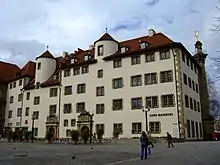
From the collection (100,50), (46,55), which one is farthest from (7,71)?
(100,50)

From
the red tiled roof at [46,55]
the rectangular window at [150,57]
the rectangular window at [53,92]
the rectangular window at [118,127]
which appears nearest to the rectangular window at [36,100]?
the rectangular window at [53,92]

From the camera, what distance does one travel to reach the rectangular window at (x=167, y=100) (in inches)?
1521

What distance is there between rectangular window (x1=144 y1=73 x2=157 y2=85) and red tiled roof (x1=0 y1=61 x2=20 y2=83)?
39223mm

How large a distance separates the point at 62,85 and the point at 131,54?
1513cm

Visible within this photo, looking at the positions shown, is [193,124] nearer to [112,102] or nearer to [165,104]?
[165,104]

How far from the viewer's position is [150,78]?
41.2 m

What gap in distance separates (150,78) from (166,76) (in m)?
2.39

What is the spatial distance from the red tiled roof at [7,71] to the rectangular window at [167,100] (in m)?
42.4

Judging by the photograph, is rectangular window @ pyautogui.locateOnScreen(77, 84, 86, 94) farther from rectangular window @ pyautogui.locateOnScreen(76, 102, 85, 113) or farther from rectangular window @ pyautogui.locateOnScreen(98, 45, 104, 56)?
rectangular window @ pyautogui.locateOnScreen(98, 45, 104, 56)

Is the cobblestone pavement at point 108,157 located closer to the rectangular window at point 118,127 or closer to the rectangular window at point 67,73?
the rectangular window at point 118,127

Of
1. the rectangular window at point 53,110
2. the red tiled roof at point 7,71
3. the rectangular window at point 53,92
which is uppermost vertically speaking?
the red tiled roof at point 7,71

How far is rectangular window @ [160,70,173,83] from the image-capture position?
39534 millimetres

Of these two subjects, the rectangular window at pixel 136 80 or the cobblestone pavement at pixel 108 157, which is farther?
the rectangular window at pixel 136 80

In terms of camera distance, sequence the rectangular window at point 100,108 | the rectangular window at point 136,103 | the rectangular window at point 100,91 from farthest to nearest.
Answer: the rectangular window at point 100,91, the rectangular window at point 100,108, the rectangular window at point 136,103
